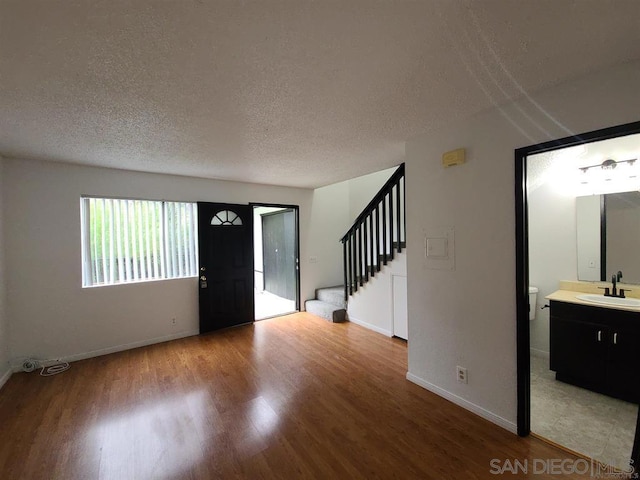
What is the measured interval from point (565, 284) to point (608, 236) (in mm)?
606

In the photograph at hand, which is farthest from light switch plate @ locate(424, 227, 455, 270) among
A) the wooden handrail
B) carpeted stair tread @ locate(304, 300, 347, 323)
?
carpeted stair tread @ locate(304, 300, 347, 323)

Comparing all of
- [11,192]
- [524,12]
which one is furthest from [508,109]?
[11,192]

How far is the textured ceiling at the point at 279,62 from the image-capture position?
109cm

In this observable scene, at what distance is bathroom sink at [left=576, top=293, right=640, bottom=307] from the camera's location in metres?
2.24

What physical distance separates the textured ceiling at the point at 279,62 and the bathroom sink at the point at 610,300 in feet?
6.46

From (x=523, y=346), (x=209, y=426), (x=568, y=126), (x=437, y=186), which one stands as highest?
(x=568, y=126)

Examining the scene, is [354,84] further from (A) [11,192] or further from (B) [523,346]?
(A) [11,192]

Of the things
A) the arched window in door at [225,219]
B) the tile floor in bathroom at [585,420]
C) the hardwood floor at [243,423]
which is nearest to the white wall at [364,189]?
the arched window in door at [225,219]

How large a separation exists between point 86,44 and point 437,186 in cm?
250

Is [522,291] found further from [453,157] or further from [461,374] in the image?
[453,157]

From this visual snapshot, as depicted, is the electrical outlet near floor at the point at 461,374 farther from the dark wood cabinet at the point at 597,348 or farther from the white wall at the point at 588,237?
the white wall at the point at 588,237

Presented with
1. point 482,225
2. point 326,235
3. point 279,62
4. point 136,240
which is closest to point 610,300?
point 482,225

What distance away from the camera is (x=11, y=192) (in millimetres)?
2902

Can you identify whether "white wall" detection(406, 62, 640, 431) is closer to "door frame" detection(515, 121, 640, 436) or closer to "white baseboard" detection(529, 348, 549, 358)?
"door frame" detection(515, 121, 640, 436)
